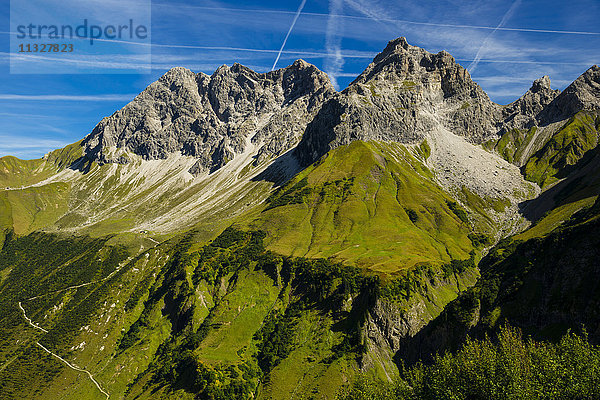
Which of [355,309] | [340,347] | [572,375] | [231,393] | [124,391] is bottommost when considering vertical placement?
[124,391]

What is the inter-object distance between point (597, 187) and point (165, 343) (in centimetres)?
26552

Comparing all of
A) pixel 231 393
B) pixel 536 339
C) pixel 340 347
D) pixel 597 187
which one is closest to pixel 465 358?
pixel 536 339

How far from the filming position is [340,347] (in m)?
134

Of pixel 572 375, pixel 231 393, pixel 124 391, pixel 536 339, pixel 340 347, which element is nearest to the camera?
pixel 572 375

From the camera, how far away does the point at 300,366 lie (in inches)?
5285

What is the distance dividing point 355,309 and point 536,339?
7800cm

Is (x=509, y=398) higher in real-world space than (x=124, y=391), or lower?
higher

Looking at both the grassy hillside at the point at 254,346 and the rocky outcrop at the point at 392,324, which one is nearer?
the rocky outcrop at the point at 392,324

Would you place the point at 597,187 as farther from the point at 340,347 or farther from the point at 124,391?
the point at 124,391

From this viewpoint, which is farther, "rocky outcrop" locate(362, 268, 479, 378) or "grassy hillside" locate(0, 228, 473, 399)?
"grassy hillside" locate(0, 228, 473, 399)

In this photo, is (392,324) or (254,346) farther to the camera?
(254,346)

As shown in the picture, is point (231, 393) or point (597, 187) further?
point (597, 187)

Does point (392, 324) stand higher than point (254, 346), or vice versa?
point (392, 324)

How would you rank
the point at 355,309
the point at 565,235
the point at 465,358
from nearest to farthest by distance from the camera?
the point at 465,358
the point at 565,235
the point at 355,309
